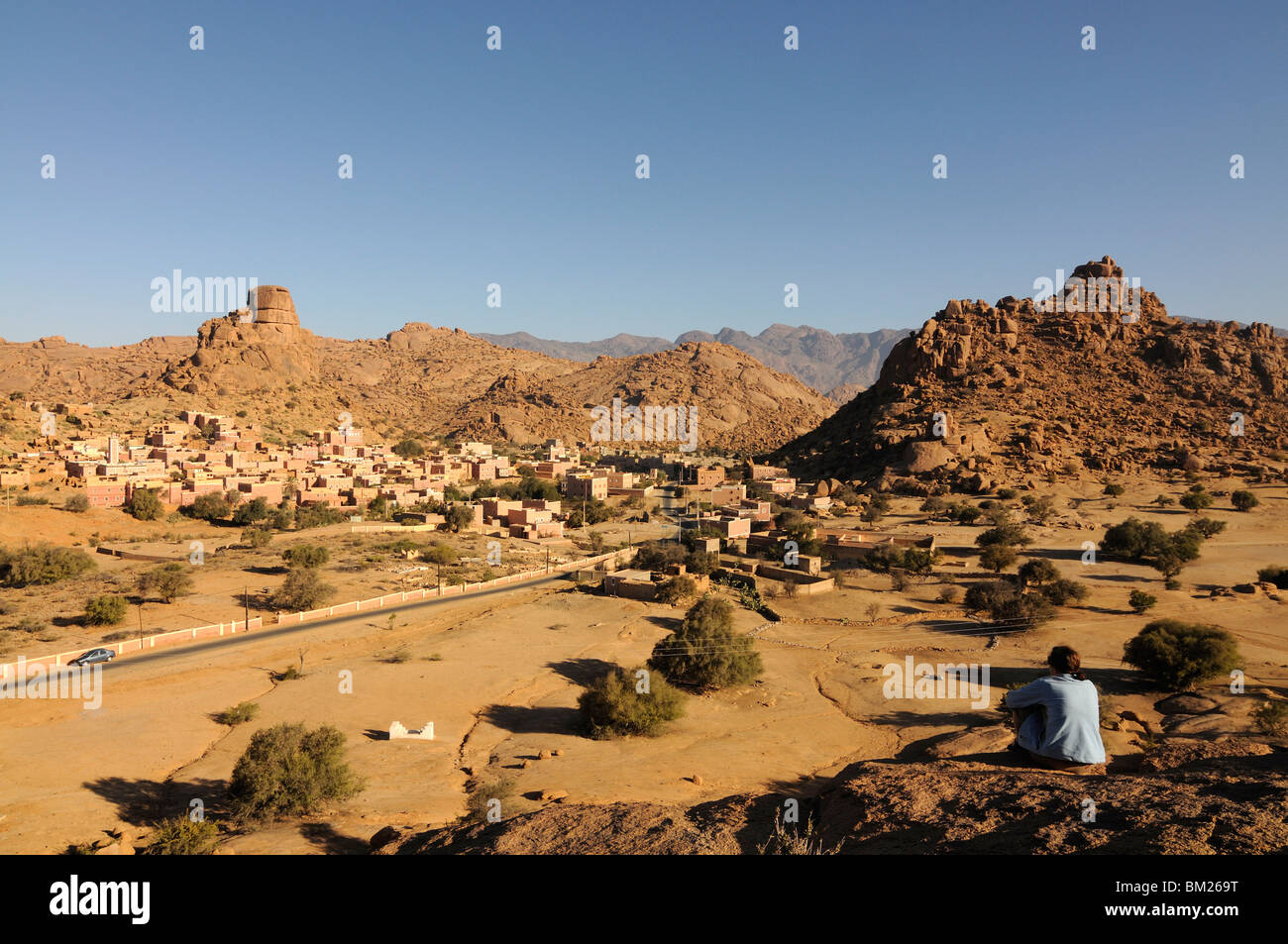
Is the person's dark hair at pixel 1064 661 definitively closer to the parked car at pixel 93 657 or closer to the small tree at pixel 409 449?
the parked car at pixel 93 657

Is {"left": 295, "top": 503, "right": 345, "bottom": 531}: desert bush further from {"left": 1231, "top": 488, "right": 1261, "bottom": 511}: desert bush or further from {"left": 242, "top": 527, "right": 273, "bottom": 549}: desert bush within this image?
{"left": 1231, "top": 488, "right": 1261, "bottom": 511}: desert bush

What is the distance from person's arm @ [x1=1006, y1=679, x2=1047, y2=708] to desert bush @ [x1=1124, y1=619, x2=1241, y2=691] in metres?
19.0

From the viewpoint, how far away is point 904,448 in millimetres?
66500

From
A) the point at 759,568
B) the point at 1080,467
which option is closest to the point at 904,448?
the point at 1080,467

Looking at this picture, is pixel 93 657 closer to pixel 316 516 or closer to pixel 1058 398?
pixel 316 516

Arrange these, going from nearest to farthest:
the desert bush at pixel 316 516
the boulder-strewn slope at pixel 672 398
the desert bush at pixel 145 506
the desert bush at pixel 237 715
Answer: the desert bush at pixel 237 715 → the desert bush at pixel 145 506 → the desert bush at pixel 316 516 → the boulder-strewn slope at pixel 672 398

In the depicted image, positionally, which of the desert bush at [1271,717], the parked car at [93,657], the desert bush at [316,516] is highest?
the desert bush at [316,516]

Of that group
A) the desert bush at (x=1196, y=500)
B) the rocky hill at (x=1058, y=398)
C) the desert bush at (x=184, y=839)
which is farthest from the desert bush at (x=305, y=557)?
the desert bush at (x=1196, y=500)

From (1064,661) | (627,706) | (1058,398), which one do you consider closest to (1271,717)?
(627,706)

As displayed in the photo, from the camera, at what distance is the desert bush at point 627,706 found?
61.2 feet

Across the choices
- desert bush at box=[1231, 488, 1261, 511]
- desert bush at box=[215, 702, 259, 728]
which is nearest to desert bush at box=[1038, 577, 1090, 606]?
desert bush at box=[1231, 488, 1261, 511]

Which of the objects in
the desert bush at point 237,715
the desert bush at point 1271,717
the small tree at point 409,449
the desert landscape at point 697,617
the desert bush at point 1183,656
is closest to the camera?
the desert landscape at point 697,617

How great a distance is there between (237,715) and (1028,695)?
64.2ft

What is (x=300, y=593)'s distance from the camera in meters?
30.8
